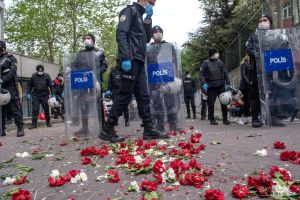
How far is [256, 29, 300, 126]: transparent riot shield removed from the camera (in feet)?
25.3

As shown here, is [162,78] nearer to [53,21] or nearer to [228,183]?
[228,183]

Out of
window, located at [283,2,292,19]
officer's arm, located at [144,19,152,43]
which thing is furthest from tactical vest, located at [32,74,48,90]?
window, located at [283,2,292,19]

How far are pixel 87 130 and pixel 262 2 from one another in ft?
27.0

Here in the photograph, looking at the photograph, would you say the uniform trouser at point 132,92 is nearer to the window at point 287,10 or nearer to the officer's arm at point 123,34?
the officer's arm at point 123,34

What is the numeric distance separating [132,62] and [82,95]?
2.05m

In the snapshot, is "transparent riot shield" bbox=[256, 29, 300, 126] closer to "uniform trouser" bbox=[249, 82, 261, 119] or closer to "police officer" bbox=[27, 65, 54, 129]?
"uniform trouser" bbox=[249, 82, 261, 119]

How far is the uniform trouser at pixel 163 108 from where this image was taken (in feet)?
25.2

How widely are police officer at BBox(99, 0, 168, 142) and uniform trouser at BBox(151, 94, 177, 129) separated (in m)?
1.26

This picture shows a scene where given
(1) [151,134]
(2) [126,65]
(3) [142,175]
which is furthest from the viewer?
(1) [151,134]

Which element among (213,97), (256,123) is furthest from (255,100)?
(213,97)

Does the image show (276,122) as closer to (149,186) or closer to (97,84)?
(97,84)

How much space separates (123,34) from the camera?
6.02 meters

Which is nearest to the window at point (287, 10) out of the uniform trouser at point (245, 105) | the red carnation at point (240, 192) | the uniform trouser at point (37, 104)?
the uniform trouser at point (245, 105)

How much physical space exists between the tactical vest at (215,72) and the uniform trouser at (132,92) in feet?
12.4
